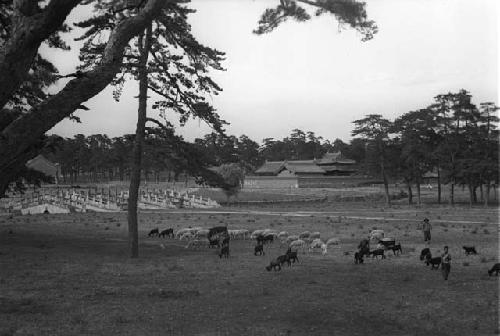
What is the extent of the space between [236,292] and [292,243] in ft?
27.2

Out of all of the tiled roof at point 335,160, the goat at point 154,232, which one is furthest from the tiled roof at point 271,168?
the goat at point 154,232

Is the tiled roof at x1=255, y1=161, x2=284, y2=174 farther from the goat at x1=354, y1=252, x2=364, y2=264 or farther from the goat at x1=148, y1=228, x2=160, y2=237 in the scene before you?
the goat at x1=354, y1=252, x2=364, y2=264

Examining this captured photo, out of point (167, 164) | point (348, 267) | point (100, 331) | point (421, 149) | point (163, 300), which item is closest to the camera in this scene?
point (100, 331)

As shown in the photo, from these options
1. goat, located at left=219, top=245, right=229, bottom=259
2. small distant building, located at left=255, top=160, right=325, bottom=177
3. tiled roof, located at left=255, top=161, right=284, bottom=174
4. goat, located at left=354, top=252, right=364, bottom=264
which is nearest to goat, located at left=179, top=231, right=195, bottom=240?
goat, located at left=219, top=245, right=229, bottom=259

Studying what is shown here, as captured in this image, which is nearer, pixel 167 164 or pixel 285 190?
pixel 167 164

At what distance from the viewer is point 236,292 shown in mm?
12891

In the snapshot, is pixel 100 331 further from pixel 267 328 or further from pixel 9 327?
pixel 267 328

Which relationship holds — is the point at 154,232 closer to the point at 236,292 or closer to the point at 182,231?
the point at 182,231

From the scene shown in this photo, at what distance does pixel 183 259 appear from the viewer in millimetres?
19281

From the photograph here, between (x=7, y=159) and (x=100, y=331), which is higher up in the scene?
(x=7, y=159)

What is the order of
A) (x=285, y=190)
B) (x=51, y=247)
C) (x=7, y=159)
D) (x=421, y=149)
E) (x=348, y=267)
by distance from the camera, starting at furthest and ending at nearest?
(x=285, y=190) → (x=421, y=149) → (x=51, y=247) → (x=348, y=267) → (x=7, y=159)

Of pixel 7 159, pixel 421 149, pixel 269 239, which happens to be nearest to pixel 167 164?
pixel 269 239

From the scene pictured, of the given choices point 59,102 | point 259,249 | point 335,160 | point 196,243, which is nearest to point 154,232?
point 196,243

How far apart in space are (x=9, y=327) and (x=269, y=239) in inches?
608
